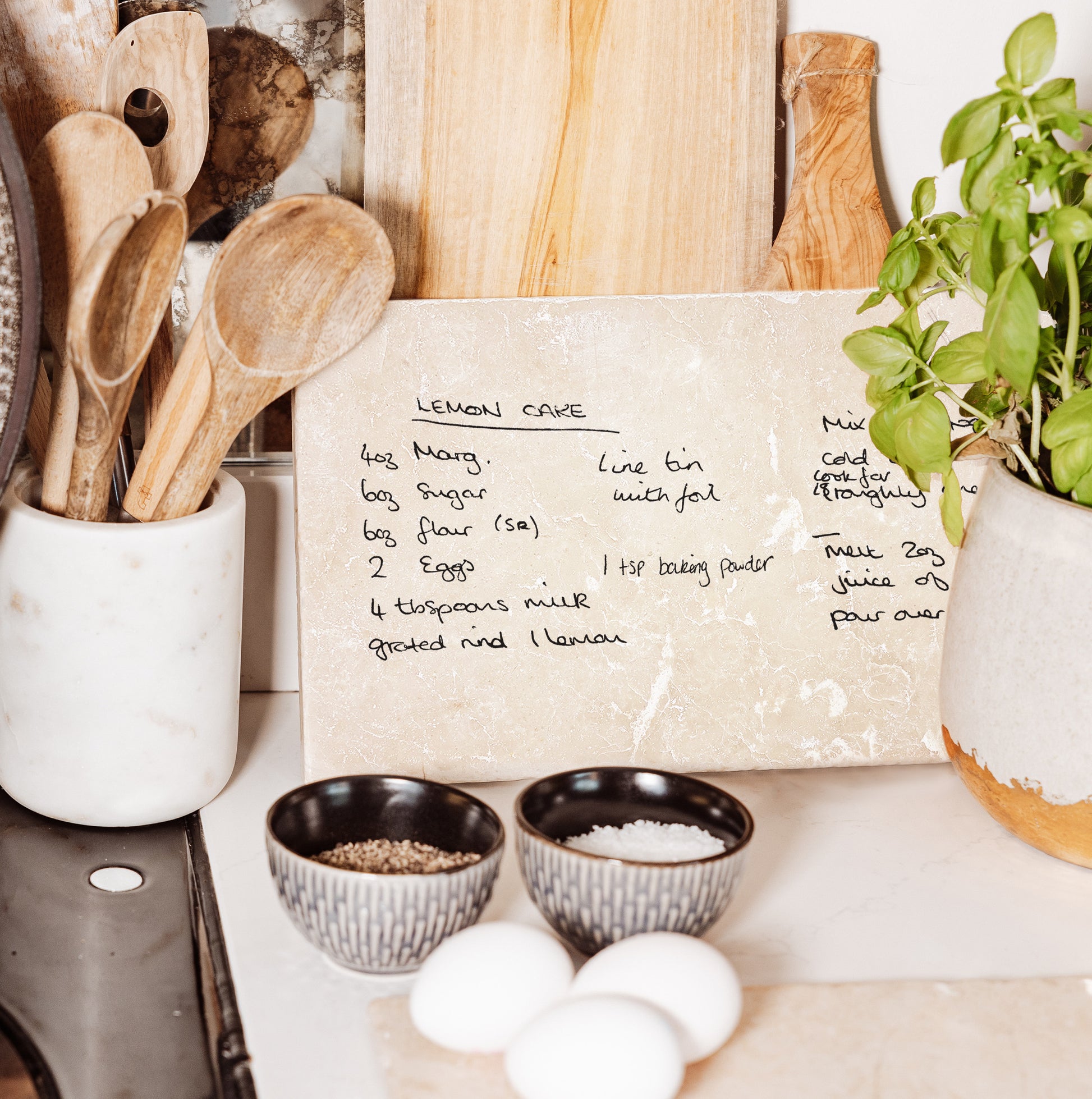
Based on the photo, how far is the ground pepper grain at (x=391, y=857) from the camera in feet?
1.84

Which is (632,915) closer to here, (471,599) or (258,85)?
(471,599)

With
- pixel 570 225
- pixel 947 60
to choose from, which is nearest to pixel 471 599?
pixel 570 225

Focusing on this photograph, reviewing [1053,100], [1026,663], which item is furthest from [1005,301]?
[1026,663]

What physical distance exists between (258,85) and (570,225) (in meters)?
0.21

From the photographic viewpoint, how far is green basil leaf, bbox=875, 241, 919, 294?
2.08 ft

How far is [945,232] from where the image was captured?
2.14ft

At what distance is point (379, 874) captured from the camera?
1.71 feet

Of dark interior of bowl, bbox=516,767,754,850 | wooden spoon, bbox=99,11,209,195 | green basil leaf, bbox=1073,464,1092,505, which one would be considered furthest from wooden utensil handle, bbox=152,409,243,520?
green basil leaf, bbox=1073,464,1092,505

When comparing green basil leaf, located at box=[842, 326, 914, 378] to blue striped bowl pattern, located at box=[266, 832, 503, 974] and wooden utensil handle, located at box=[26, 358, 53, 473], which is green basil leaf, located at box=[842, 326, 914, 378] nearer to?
blue striped bowl pattern, located at box=[266, 832, 503, 974]

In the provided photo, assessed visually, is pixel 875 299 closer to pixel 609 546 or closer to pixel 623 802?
pixel 609 546

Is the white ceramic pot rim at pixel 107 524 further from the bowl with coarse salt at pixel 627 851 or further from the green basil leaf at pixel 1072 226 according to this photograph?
the green basil leaf at pixel 1072 226

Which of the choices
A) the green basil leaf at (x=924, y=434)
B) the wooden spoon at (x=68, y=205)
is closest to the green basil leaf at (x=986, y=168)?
the green basil leaf at (x=924, y=434)

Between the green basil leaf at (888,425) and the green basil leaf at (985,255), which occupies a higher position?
the green basil leaf at (985,255)

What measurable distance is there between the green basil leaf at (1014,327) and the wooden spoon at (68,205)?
441mm
